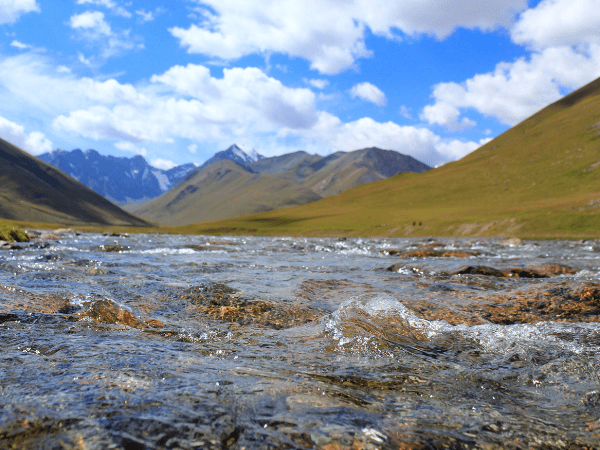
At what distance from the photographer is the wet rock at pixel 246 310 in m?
10.5

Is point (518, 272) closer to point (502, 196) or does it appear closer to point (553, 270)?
point (553, 270)

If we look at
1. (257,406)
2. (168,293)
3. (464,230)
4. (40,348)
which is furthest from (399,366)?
(464,230)

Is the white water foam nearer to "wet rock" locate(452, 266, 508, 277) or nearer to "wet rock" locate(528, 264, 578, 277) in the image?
"wet rock" locate(452, 266, 508, 277)

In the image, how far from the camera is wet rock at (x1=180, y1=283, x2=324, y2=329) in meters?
10.5

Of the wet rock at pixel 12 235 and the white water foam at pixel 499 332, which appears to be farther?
the wet rock at pixel 12 235

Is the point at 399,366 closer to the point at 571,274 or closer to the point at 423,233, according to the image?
the point at 571,274

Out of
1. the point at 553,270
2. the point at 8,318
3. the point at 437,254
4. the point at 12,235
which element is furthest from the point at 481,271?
the point at 12,235

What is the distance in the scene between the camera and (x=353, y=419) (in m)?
4.77

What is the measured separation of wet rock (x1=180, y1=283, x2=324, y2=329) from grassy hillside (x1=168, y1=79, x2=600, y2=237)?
64024mm

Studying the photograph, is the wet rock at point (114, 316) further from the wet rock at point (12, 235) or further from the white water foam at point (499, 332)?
the wet rock at point (12, 235)

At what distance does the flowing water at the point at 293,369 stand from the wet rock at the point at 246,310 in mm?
66

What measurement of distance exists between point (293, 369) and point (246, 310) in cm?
488

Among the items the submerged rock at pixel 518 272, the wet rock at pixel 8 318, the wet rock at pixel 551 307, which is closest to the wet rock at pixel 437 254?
the submerged rock at pixel 518 272

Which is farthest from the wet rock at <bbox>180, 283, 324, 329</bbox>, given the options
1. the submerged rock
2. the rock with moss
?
the rock with moss
